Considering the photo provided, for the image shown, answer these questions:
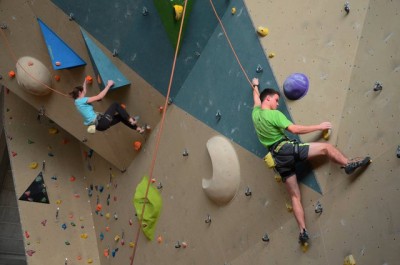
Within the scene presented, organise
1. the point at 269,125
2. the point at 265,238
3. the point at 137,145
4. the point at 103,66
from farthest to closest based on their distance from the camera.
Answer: the point at 137,145 < the point at 103,66 < the point at 265,238 < the point at 269,125

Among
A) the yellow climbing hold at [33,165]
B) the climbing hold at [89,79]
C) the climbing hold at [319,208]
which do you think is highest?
the climbing hold at [319,208]

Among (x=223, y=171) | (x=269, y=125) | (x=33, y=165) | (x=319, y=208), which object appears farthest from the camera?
(x=33, y=165)

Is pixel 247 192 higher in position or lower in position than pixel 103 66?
higher

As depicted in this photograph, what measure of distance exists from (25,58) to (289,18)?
2.50 metres

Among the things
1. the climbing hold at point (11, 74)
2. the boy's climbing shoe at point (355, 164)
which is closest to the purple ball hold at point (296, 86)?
the boy's climbing shoe at point (355, 164)

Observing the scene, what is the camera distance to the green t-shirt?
3.59 meters

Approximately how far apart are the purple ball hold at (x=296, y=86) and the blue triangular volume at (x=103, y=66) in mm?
1730

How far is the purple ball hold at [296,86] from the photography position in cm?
369

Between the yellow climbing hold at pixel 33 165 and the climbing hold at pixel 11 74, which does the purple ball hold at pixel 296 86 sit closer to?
the climbing hold at pixel 11 74

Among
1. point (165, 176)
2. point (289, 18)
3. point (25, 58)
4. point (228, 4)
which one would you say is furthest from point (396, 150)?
point (25, 58)

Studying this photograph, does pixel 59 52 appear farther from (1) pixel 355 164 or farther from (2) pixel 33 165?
(1) pixel 355 164

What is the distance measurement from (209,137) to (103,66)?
3.80 feet

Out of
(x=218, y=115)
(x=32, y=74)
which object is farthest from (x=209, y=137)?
(x=32, y=74)

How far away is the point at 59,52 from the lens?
506cm
